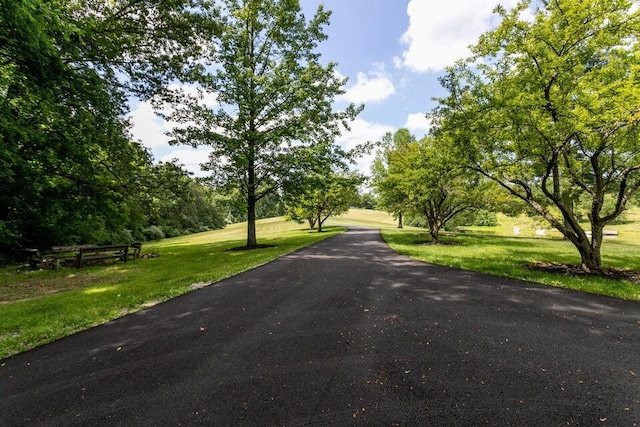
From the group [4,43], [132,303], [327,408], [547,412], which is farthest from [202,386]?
[4,43]

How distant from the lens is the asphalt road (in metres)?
3.19

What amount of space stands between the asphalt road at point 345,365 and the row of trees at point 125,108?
7289 millimetres

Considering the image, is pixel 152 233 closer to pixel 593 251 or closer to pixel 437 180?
pixel 437 180

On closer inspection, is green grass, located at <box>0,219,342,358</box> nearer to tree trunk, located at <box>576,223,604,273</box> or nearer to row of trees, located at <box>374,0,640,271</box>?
row of trees, located at <box>374,0,640,271</box>

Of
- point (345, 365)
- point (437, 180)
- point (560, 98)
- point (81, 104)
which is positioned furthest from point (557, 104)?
point (81, 104)

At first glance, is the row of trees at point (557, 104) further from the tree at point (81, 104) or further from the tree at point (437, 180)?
the tree at point (81, 104)

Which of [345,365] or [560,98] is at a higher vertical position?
[560,98]

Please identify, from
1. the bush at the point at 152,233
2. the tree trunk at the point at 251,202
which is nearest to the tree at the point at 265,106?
the tree trunk at the point at 251,202

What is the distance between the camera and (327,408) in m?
3.25

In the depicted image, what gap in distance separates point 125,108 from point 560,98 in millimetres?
17495

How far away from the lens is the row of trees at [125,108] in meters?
8.73

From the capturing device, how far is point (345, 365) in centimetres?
413

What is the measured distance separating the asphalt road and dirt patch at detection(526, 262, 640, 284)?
3389mm

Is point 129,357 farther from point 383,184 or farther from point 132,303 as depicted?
point 383,184
